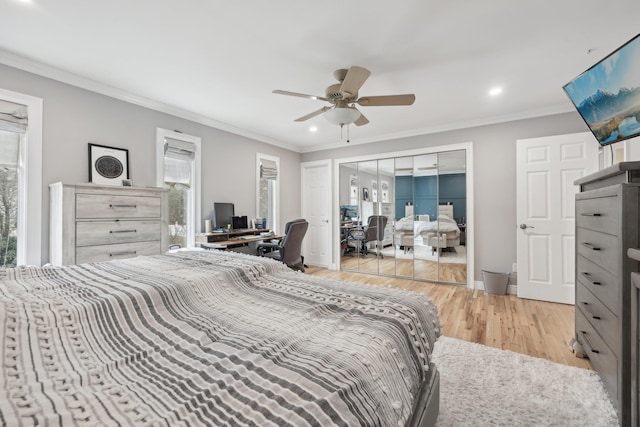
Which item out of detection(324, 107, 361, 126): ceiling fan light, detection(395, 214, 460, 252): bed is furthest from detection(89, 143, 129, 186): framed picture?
detection(395, 214, 460, 252): bed

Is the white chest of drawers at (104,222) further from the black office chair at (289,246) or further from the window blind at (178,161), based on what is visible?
the black office chair at (289,246)

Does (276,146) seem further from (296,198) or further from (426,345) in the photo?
(426,345)

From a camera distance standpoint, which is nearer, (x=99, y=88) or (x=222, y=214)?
(x=99, y=88)

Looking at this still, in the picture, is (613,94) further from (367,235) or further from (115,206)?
(115,206)

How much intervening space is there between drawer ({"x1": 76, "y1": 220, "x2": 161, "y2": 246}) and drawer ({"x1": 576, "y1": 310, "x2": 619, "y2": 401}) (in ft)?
11.9

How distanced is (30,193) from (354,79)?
121 inches

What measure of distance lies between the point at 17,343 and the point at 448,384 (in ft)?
7.13

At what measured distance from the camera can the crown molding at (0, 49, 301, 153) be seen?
95.1 inches

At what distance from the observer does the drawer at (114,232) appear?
242 centimetres

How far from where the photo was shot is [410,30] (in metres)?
2.08

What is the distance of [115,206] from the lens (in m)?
2.61

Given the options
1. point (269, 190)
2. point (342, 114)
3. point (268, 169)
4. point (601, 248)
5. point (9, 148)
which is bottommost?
point (601, 248)

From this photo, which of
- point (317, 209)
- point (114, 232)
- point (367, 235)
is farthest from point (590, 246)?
point (317, 209)

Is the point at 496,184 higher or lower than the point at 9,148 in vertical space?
lower
